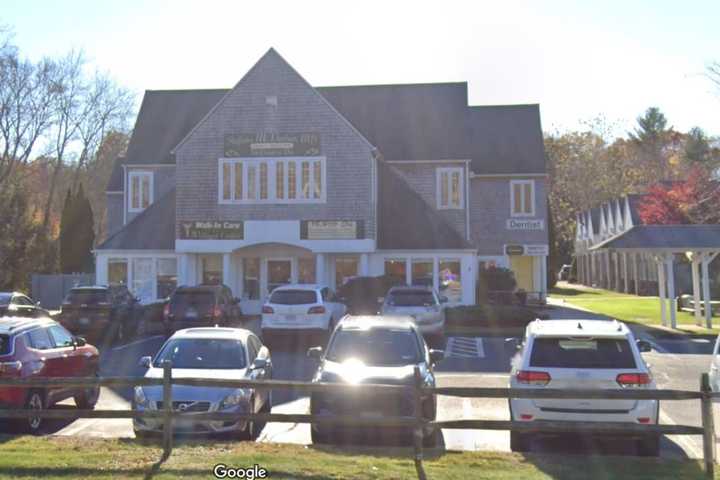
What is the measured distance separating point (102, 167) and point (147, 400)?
188 feet

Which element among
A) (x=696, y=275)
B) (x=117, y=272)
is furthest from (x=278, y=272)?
(x=696, y=275)

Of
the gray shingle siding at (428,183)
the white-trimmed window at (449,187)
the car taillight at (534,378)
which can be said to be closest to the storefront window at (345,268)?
the gray shingle siding at (428,183)

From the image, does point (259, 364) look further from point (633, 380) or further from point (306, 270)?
point (306, 270)

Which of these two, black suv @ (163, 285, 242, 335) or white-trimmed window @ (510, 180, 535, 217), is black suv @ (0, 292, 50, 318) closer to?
black suv @ (163, 285, 242, 335)

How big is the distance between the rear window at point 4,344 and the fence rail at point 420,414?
5.24 ft

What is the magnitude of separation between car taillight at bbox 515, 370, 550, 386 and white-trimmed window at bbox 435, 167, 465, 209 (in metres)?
24.5

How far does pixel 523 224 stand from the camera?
123 ft

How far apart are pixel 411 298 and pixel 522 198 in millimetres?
16443

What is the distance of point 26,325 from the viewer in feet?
40.1

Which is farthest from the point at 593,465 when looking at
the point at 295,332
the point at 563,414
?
the point at 295,332

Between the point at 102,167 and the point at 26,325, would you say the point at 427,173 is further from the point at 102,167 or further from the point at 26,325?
the point at 102,167

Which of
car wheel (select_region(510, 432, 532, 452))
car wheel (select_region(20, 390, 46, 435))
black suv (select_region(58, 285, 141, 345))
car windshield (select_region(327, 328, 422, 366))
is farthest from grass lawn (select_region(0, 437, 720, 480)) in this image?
black suv (select_region(58, 285, 141, 345))

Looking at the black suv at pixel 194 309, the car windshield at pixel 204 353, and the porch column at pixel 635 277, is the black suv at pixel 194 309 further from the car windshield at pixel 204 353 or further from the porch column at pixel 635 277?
the porch column at pixel 635 277

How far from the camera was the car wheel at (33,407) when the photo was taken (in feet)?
37.2
